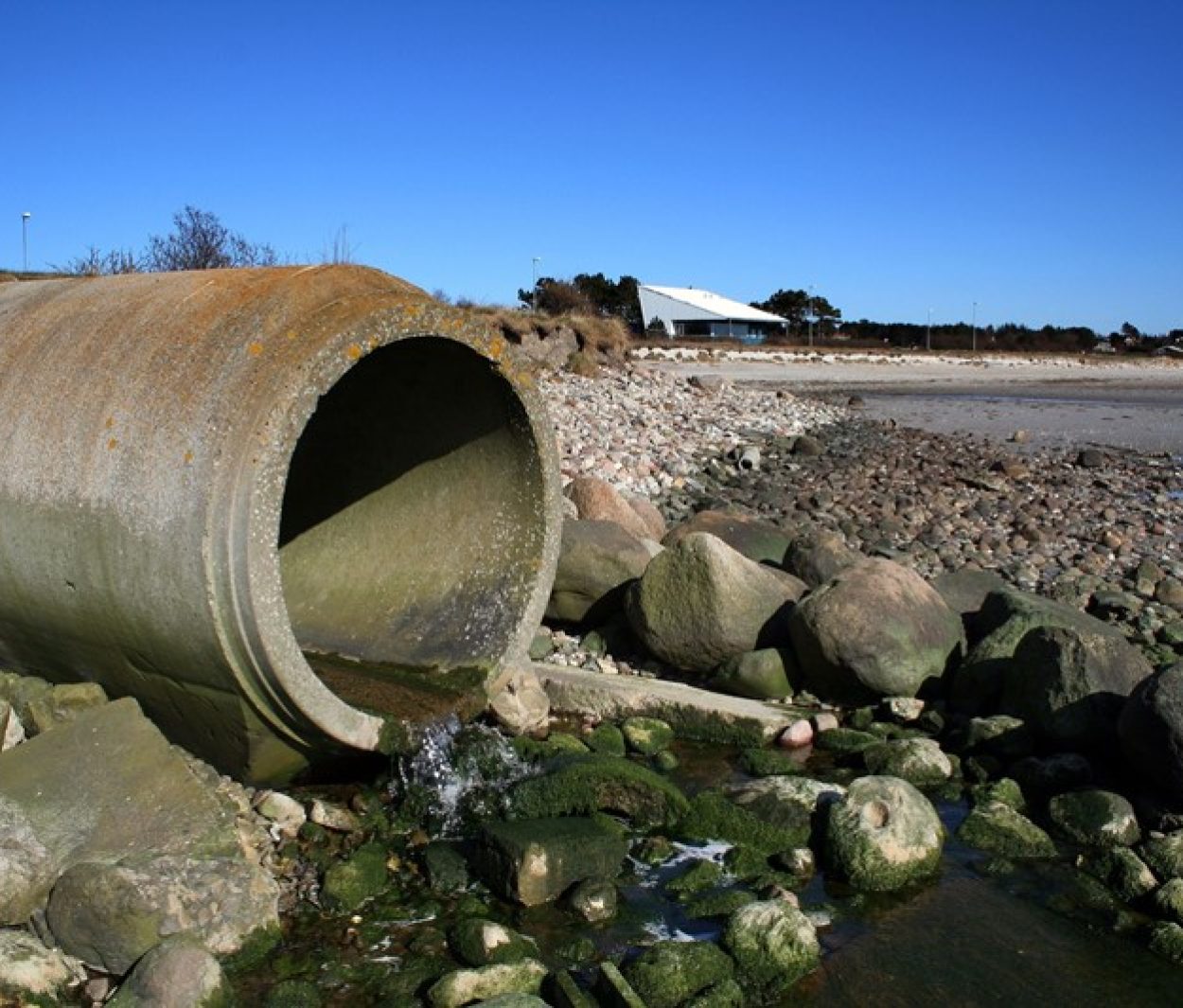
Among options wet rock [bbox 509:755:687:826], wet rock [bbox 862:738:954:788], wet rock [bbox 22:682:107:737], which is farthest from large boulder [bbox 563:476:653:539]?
wet rock [bbox 22:682:107:737]

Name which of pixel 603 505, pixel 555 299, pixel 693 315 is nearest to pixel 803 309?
pixel 693 315

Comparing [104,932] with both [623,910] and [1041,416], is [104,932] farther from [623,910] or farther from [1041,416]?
[1041,416]

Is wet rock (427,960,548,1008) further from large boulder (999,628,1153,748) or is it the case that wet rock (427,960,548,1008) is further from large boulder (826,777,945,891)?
large boulder (999,628,1153,748)

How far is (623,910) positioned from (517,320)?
62.0 ft

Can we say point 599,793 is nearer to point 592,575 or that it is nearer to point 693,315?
point 592,575

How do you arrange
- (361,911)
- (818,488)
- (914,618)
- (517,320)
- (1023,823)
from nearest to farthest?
1. (361,911)
2. (1023,823)
3. (914,618)
4. (818,488)
5. (517,320)

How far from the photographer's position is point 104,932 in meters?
4.45

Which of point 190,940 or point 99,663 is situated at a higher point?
point 99,663

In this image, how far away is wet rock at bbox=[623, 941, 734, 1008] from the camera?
441 centimetres

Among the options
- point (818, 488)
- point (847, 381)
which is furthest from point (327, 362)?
point (847, 381)

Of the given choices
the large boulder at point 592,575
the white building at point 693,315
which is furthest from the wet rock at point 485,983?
the white building at point 693,315

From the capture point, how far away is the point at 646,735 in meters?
6.99

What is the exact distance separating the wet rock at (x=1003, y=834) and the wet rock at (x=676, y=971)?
1.71 metres

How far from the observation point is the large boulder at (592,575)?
880 cm
